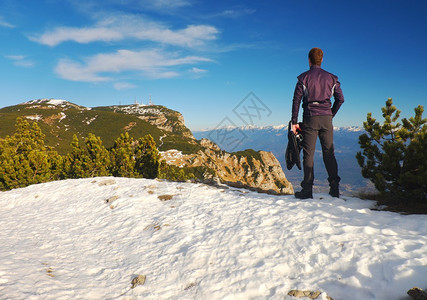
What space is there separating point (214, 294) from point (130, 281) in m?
1.68

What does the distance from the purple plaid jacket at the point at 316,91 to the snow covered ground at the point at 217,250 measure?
2.76 m

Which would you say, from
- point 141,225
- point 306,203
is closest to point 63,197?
point 141,225

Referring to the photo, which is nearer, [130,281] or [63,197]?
[130,281]

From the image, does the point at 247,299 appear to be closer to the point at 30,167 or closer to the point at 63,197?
the point at 63,197

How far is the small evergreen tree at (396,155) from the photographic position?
5.73 meters

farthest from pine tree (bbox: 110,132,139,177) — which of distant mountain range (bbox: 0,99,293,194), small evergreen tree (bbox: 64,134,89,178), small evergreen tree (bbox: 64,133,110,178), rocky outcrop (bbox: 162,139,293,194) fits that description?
rocky outcrop (bbox: 162,139,293,194)

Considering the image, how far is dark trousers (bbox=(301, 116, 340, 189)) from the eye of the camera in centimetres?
638

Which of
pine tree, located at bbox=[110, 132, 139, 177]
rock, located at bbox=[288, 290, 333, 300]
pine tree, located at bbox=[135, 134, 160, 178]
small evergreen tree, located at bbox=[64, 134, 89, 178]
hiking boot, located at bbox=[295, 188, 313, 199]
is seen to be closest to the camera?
rock, located at bbox=[288, 290, 333, 300]

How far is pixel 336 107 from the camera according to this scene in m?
6.70

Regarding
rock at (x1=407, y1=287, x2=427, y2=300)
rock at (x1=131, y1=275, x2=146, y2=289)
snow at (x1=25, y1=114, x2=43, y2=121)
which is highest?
snow at (x1=25, y1=114, x2=43, y2=121)

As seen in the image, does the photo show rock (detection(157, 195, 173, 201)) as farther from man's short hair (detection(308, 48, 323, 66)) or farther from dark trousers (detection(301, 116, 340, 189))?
man's short hair (detection(308, 48, 323, 66))

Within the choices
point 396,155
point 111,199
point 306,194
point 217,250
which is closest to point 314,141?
point 306,194

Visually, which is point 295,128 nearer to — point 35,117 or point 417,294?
point 417,294

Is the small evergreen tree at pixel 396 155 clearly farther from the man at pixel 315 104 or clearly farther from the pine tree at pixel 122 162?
the pine tree at pixel 122 162
